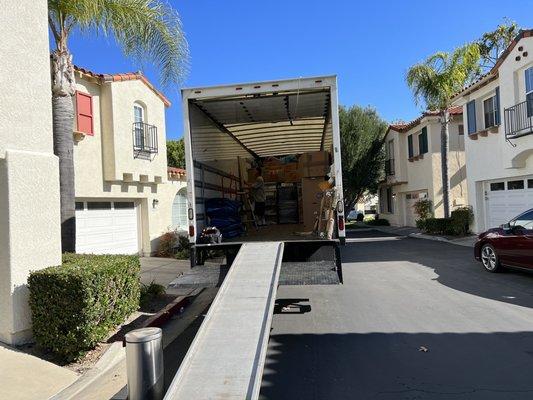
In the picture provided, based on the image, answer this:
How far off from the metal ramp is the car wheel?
645cm

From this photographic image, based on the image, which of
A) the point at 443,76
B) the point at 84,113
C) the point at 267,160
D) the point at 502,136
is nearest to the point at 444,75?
the point at 443,76

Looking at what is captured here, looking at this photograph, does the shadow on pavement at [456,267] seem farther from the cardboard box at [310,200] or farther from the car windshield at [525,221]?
the cardboard box at [310,200]

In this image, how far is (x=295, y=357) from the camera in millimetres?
5414

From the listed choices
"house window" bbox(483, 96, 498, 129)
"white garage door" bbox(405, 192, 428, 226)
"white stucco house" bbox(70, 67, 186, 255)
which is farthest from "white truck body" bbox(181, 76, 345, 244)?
"white garage door" bbox(405, 192, 428, 226)

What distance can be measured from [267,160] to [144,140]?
4042 millimetres

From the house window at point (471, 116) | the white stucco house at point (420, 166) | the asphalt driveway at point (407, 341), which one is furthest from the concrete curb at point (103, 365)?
the white stucco house at point (420, 166)

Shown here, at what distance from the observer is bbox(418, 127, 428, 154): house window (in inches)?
1005

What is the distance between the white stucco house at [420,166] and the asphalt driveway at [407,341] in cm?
1505

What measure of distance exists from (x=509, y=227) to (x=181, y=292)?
7.05 m

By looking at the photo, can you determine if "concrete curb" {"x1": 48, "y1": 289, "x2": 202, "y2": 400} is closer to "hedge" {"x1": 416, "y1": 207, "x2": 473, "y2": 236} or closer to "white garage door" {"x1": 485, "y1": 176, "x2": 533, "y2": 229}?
"white garage door" {"x1": 485, "y1": 176, "x2": 533, "y2": 229}

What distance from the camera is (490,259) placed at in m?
10.9

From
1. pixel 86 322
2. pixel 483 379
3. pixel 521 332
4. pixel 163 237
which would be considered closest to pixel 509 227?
pixel 521 332

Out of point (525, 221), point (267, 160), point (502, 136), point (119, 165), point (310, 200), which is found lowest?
point (525, 221)

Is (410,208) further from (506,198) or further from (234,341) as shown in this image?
(234,341)
